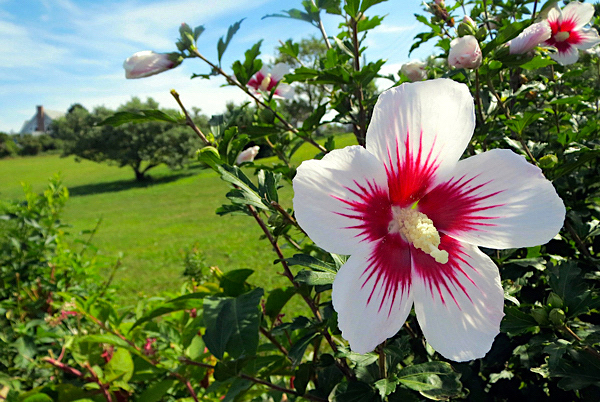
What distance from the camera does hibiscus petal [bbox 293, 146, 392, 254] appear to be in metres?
0.57

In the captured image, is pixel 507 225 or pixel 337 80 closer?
pixel 507 225

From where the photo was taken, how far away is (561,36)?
4.59ft

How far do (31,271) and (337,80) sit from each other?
2.07 metres

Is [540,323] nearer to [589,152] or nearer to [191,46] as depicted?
[589,152]

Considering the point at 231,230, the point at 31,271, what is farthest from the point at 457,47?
the point at 231,230

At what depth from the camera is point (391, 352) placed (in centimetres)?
82

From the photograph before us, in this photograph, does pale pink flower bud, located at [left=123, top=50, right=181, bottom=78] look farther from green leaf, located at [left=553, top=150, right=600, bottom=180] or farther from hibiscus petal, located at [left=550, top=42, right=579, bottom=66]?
hibiscus petal, located at [left=550, top=42, right=579, bottom=66]

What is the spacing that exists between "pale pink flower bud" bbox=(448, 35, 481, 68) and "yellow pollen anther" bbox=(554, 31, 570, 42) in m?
0.62

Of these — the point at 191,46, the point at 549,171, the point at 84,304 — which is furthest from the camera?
the point at 84,304

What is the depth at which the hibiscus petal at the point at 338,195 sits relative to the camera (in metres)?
0.57

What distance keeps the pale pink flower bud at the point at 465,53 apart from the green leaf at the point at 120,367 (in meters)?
1.49

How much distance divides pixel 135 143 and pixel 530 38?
1947 cm

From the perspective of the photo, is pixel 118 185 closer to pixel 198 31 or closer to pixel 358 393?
pixel 198 31

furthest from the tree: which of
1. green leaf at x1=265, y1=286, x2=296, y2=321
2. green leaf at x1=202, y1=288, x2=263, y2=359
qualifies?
green leaf at x1=202, y1=288, x2=263, y2=359
